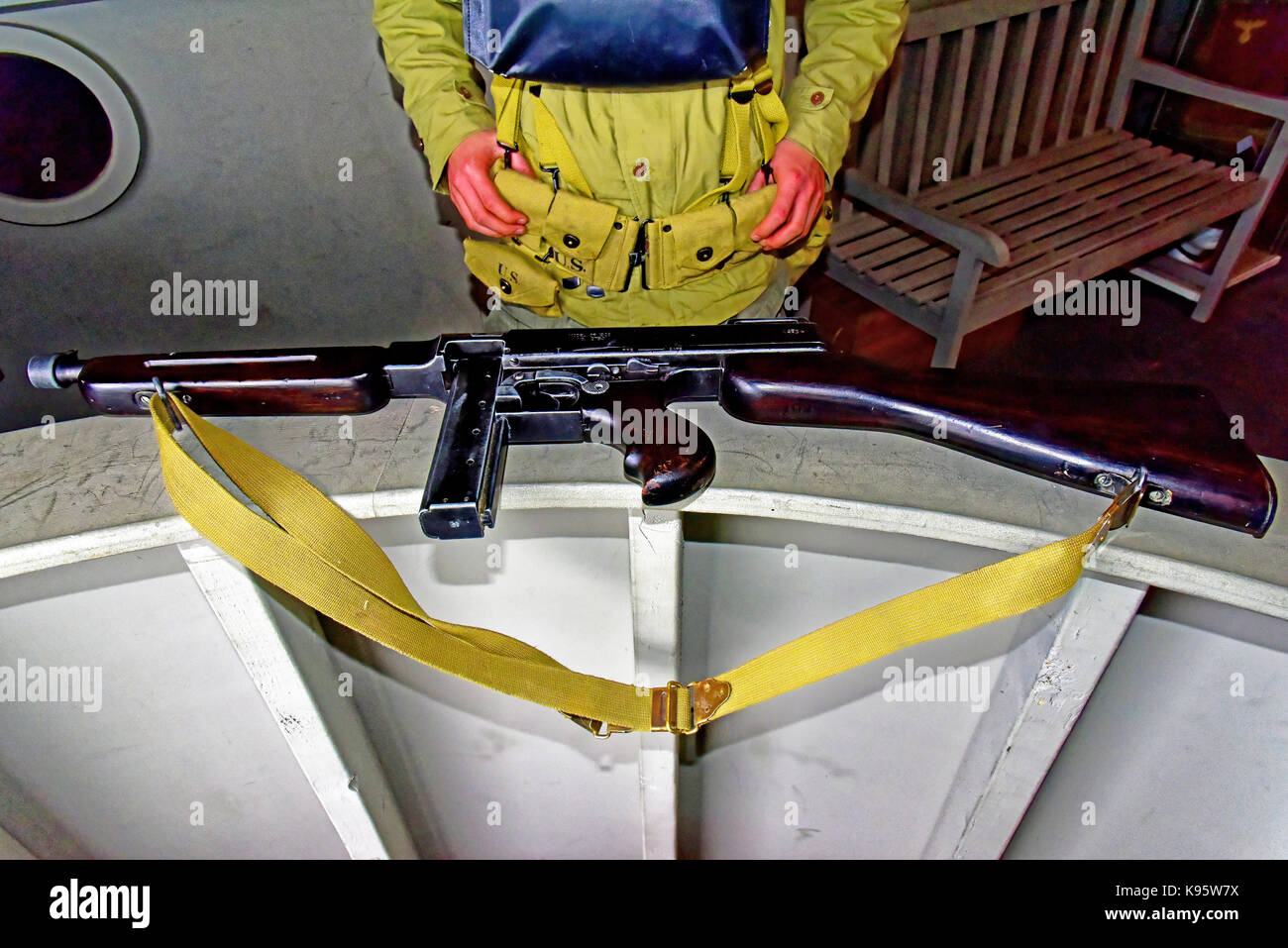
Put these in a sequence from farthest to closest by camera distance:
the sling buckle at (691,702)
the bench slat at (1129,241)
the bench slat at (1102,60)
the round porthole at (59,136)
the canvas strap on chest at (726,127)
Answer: the bench slat at (1102,60) < the bench slat at (1129,241) < the round porthole at (59,136) < the canvas strap on chest at (726,127) < the sling buckle at (691,702)

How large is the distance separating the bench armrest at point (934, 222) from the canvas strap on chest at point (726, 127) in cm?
91

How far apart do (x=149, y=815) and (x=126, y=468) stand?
575 millimetres

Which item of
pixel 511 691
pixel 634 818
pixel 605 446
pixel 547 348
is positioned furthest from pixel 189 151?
pixel 634 818

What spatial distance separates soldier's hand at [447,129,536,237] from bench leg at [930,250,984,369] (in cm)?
113

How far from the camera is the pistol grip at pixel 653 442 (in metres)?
0.77

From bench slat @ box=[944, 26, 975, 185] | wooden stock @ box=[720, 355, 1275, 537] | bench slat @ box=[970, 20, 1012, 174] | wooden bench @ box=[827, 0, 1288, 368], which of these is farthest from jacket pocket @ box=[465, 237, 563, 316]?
bench slat @ box=[970, 20, 1012, 174]

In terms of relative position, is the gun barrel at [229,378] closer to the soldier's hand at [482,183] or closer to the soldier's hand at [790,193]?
the soldier's hand at [482,183]

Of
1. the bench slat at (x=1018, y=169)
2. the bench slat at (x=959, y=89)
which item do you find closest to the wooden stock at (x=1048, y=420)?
the bench slat at (x=1018, y=169)

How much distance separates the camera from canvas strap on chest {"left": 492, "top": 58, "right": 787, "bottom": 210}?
111cm

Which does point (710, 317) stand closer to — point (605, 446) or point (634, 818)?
point (605, 446)

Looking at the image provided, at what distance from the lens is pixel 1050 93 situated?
2.37m

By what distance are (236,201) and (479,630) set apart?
1191 millimetres

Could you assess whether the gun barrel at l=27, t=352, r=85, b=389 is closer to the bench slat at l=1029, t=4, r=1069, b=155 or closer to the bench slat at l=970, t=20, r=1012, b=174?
the bench slat at l=970, t=20, r=1012, b=174

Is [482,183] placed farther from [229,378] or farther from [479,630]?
[479,630]
